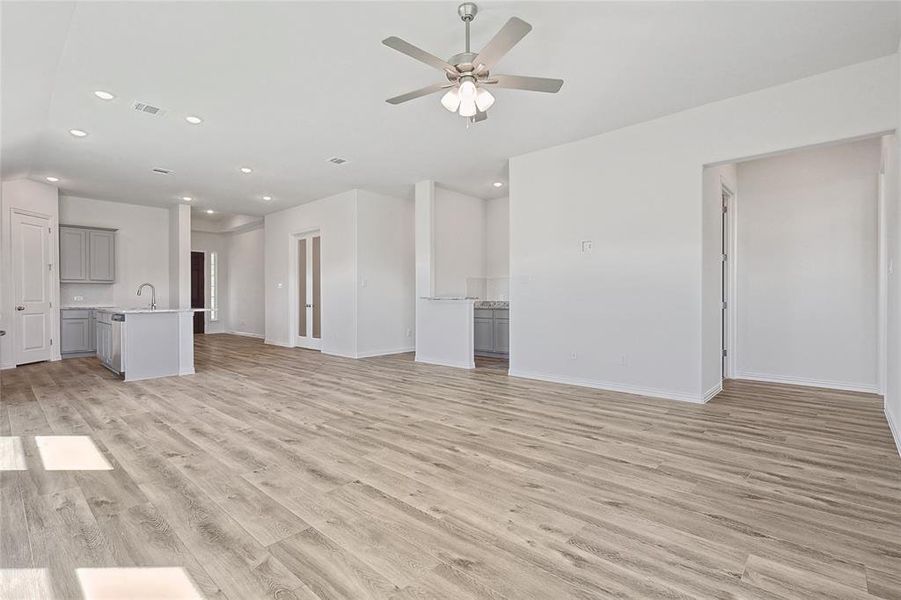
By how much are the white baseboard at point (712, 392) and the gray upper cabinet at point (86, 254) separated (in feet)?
33.1

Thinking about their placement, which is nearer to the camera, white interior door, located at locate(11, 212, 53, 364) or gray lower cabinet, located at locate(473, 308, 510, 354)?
white interior door, located at locate(11, 212, 53, 364)

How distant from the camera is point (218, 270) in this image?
11.9 metres

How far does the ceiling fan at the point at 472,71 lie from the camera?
2.59m

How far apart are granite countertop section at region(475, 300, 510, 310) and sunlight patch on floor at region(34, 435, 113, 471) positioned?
5.67m

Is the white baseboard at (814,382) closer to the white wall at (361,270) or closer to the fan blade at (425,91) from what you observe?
the fan blade at (425,91)

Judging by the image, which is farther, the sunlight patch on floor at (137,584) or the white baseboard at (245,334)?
the white baseboard at (245,334)

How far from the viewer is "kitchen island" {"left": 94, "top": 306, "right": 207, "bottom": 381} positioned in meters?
5.64

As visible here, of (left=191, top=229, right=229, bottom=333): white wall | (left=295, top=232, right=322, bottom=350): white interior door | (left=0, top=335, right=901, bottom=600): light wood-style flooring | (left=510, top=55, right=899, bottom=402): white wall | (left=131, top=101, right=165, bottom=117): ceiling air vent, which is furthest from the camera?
(left=191, top=229, right=229, bottom=333): white wall

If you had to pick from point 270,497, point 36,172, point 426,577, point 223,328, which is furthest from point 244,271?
point 426,577

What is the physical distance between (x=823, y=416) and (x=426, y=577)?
4057 millimetres

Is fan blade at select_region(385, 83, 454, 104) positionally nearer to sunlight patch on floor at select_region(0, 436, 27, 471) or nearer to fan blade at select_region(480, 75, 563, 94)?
fan blade at select_region(480, 75, 563, 94)

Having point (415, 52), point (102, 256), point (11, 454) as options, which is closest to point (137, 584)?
point (11, 454)

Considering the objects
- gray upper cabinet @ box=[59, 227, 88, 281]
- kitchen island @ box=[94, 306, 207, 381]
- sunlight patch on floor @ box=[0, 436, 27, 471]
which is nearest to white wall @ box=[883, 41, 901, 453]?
sunlight patch on floor @ box=[0, 436, 27, 471]

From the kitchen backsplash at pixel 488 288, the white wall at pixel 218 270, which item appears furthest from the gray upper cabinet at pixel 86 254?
the kitchen backsplash at pixel 488 288
